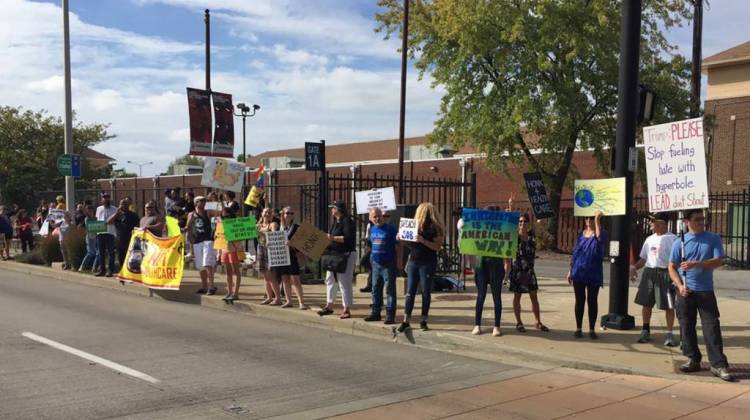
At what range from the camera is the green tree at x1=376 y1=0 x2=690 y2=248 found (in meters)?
23.2

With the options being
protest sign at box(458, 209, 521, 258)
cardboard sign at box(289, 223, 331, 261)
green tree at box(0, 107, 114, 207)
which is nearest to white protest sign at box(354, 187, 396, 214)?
cardboard sign at box(289, 223, 331, 261)

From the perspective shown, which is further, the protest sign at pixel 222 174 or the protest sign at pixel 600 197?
the protest sign at pixel 222 174

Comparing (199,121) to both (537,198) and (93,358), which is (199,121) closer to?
(537,198)

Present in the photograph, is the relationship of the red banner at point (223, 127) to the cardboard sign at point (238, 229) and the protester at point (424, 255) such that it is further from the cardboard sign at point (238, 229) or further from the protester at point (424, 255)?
the protester at point (424, 255)

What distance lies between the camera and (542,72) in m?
23.9

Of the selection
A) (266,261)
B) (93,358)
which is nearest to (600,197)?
(266,261)

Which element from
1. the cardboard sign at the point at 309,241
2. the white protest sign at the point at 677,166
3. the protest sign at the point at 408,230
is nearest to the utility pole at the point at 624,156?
the white protest sign at the point at 677,166

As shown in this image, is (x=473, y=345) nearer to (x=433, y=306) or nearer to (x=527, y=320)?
(x=527, y=320)

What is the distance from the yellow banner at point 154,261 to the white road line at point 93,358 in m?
3.31

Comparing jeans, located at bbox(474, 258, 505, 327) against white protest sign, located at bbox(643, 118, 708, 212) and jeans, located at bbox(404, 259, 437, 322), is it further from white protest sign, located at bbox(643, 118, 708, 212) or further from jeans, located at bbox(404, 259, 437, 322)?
white protest sign, located at bbox(643, 118, 708, 212)

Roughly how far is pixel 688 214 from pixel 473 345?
3.00 metres

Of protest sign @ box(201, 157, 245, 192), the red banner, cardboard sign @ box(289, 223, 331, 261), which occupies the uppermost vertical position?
the red banner

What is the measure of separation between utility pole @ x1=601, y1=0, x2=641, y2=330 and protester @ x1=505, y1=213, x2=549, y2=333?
117 cm

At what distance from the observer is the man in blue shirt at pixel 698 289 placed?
672 centimetres
